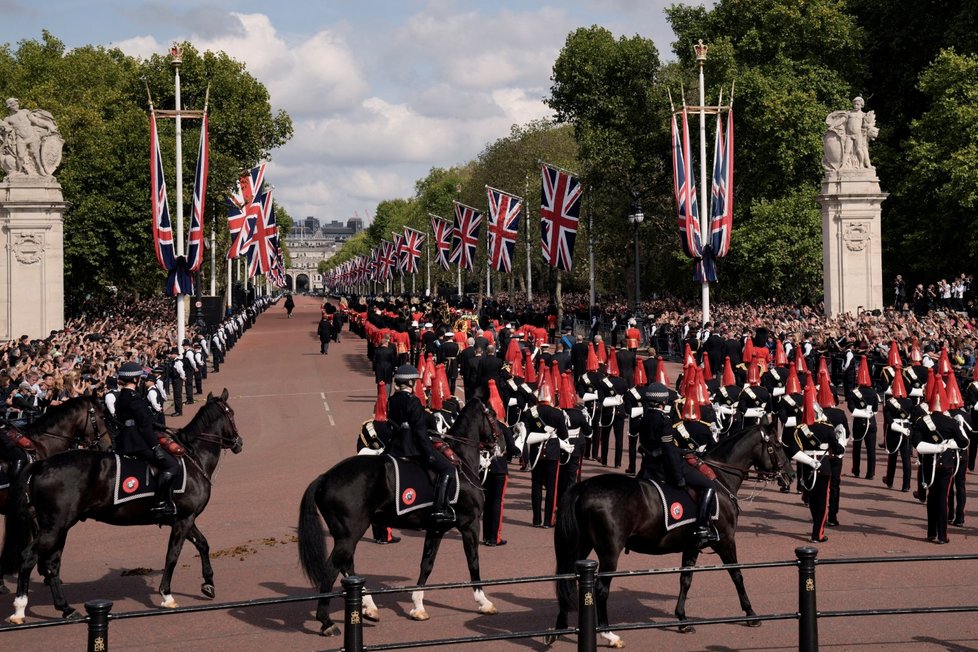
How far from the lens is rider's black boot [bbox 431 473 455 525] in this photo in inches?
477

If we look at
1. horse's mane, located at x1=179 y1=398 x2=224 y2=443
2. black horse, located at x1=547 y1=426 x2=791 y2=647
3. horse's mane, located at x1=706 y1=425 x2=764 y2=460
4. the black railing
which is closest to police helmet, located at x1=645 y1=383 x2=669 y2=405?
horse's mane, located at x1=706 y1=425 x2=764 y2=460

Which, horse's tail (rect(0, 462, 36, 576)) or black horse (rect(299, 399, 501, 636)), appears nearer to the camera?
black horse (rect(299, 399, 501, 636))

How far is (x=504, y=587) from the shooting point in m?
13.2

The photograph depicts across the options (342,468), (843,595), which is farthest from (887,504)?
(342,468)

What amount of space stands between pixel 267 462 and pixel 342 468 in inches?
432

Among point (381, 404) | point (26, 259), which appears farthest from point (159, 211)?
point (381, 404)

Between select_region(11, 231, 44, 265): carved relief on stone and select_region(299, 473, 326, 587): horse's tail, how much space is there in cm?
2740

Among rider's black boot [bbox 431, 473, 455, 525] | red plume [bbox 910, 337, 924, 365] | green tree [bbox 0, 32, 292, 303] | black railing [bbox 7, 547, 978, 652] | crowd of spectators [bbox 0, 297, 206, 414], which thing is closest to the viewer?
black railing [bbox 7, 547, 978, 652]

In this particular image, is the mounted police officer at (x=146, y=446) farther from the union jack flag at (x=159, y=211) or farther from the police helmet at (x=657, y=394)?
the union jack flag at (x=159, y=211)

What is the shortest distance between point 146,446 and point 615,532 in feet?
16.1

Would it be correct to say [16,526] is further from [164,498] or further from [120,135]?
[120,135]

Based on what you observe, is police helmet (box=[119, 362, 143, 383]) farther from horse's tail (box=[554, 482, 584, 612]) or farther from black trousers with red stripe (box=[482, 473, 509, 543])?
horse's tail (box=[554, 482, 584, 612])

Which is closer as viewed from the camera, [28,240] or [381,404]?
[381,404]

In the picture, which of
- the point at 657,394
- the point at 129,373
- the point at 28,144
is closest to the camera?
the point at 657,394
